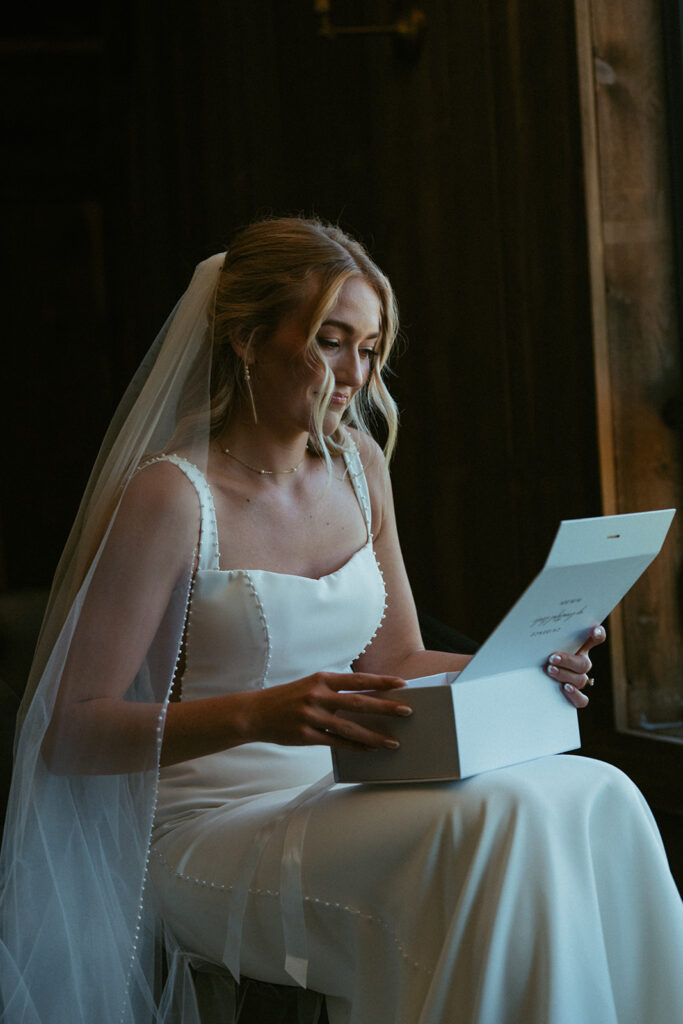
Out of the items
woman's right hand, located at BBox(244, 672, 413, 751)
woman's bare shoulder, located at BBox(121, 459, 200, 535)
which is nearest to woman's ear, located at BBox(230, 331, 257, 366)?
woman's bare shoulder, located at BBox(121, 459, 200, 535)

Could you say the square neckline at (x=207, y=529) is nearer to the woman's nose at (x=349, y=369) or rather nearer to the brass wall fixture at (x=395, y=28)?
the woman's nose at (x=349, y=369)

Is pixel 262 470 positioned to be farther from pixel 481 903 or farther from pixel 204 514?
pixel 481 903

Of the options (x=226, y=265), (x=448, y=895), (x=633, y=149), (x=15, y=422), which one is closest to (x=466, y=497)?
(x=633, y=149)

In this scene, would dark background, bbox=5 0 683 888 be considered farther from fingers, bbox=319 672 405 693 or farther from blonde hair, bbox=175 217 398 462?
fingers, bbox=319 672 405 693

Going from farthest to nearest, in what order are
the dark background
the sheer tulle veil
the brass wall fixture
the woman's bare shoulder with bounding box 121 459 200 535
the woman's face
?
1. the brass wall fixture
2. the dark background
3. the woman's face
4. the woman's bare shoulder with bounding box 121 459 200 535
5. the sheer tulle veil

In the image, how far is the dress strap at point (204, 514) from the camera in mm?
1704

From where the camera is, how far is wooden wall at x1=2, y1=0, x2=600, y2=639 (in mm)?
2395

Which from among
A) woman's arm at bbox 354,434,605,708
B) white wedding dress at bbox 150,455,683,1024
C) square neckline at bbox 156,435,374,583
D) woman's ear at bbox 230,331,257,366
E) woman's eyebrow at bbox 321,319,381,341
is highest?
woman's eyebrow at bbox 321,319,381,341

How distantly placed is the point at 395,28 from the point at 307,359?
4.52ft

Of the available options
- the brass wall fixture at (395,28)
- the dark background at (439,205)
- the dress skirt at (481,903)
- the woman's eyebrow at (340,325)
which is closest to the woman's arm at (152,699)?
the dress skirt at (481,903)

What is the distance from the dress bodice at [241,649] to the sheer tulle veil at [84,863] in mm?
51

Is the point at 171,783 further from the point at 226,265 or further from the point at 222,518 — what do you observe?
the point at 226,265

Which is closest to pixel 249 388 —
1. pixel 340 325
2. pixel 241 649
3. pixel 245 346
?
pixel 245 346

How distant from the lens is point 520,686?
1.43m
